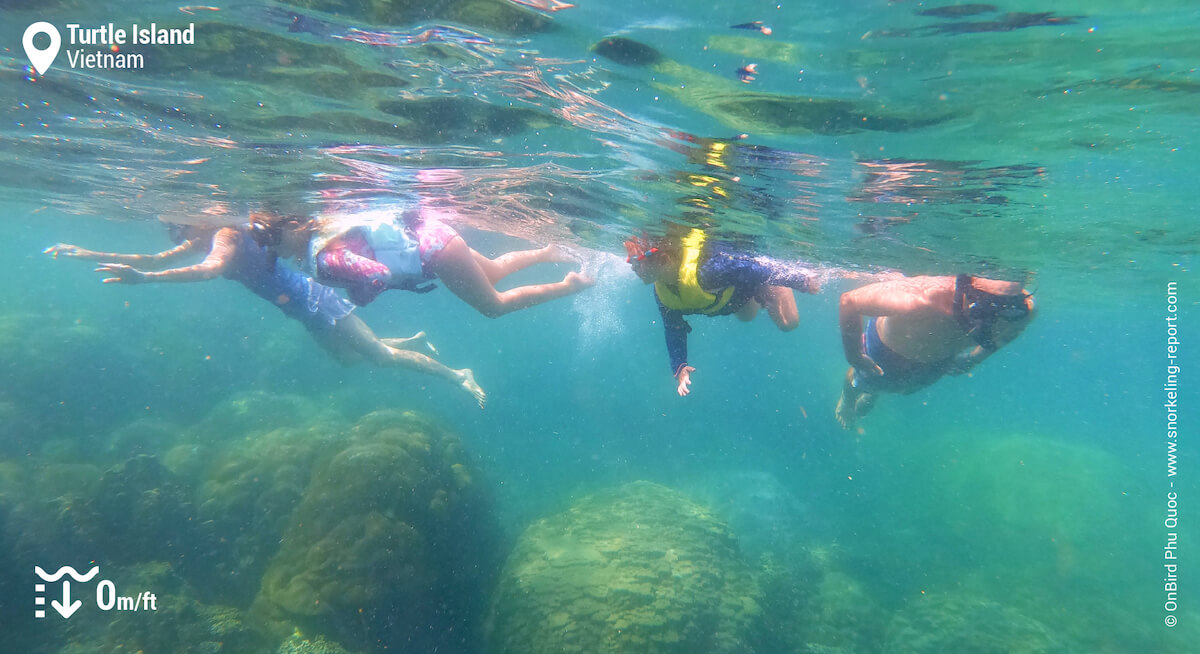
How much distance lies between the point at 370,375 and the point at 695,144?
25.5m

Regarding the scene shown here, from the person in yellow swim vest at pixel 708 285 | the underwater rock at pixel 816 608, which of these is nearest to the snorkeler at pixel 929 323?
the person in yellow swim vest at pixel 708 285

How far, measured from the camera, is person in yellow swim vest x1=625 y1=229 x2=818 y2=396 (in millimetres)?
6738

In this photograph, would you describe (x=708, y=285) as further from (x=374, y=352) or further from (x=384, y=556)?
(x=374, y=352)

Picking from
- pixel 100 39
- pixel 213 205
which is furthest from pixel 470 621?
pixel 213 205

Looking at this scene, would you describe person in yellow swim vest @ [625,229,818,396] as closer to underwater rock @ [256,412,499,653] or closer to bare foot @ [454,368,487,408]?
bare foot @ [454,368,487,408]

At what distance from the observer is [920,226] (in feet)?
39.3

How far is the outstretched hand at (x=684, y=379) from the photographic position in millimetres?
6332

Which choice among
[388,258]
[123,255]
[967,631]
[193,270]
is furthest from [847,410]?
[123,255]

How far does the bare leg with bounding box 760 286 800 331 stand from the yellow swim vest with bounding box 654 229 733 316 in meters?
0.57

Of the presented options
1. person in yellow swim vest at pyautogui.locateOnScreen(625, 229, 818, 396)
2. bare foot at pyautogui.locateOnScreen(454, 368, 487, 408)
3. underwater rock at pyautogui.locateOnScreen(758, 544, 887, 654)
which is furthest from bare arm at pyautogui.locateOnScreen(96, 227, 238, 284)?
underwater rock at pyautogui.locateOnScreen(758, 544, 887, 654)

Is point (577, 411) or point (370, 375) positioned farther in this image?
point (577, 411)

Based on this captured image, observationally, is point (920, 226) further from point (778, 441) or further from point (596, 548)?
point (778, 441)

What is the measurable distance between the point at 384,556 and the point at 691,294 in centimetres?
776

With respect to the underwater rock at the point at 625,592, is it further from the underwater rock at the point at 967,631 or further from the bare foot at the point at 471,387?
the underwater rock at the point at 967,631
